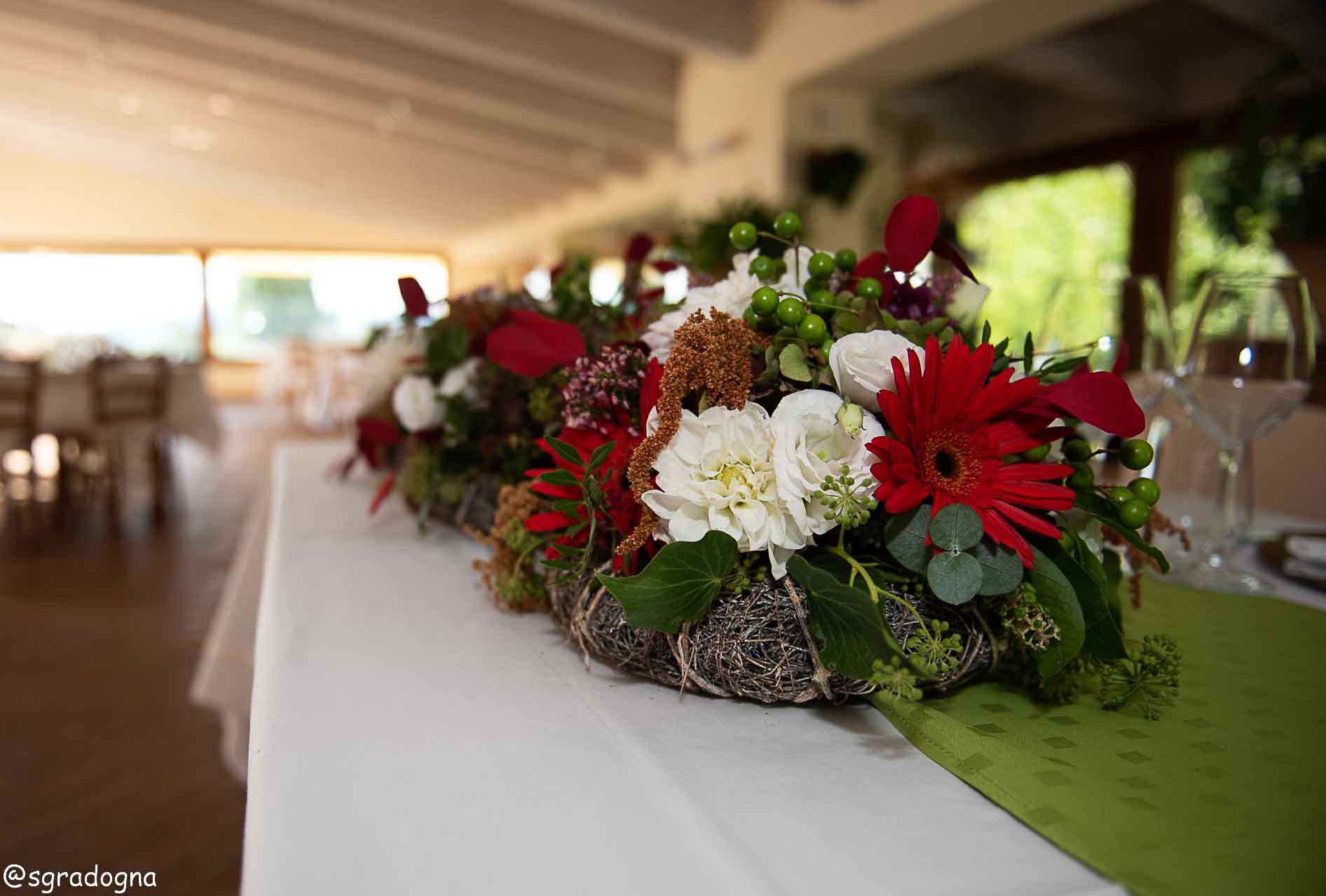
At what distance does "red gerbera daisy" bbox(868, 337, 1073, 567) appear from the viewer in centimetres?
64

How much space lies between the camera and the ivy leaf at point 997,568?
64 centimetres

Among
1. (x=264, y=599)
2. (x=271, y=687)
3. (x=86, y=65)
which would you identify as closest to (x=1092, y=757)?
(x=271, y=687)

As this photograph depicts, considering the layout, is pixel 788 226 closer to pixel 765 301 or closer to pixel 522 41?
pixel 765 301

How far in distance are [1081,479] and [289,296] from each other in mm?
15945

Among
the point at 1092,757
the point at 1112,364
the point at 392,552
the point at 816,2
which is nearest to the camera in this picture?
the point at 1092,757

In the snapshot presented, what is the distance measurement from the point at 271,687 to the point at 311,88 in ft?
26.8

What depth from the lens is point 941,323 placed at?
0.76 m

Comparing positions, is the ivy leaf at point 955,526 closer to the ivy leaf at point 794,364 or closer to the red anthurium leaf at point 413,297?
the ivy leaf at point 794,364

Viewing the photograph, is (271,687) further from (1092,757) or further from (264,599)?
(1092,757)

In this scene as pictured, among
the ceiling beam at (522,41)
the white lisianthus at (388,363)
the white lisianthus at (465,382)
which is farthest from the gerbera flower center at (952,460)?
the ceiling beam at (522,41)

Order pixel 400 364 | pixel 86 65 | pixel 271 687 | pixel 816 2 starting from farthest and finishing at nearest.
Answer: pixel 86 65, pixel 816 2, pixel 400 364, pixel 271 687

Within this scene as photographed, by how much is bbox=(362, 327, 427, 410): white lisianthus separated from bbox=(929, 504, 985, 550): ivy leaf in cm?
102

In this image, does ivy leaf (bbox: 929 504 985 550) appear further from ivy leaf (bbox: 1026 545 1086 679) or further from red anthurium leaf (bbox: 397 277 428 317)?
red anthurium leaf (bbox: 397 277 428 317)

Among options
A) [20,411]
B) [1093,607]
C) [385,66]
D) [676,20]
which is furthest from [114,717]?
[385,66]
